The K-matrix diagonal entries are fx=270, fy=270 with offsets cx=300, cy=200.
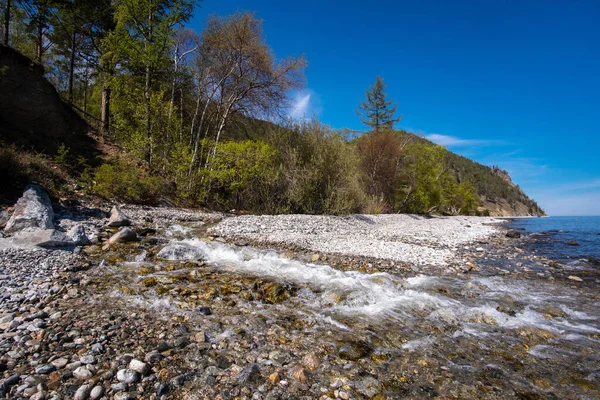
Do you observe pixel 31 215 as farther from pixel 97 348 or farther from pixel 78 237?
pixel 97 348

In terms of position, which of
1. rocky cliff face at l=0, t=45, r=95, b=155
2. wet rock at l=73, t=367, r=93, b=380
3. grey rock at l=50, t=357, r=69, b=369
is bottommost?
wet rock at l=73, t=367, r=93, b=380

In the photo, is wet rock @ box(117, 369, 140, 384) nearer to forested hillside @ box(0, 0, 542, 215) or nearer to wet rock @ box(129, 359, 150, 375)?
wet rock @ box(129, 359, 150, 375)

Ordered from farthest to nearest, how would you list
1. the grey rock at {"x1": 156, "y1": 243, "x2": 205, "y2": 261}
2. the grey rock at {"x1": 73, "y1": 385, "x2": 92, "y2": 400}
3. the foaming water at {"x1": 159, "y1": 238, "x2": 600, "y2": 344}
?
the grey rock at {"x1": 156, "y1": 243, "x2": 205, "y2": 261}, the foaming water at {"x1": 159, "y1": 238, "x2": 600, "y2": 344}, the grey rock at {"x1": 73, "y1": 385, "x2": 92, "y2": 400}

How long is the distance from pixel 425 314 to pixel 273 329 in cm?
242

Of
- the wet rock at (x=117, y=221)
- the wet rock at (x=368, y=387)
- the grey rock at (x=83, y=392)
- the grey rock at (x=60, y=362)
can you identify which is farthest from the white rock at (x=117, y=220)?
the wet rock at (x=368, y=387)

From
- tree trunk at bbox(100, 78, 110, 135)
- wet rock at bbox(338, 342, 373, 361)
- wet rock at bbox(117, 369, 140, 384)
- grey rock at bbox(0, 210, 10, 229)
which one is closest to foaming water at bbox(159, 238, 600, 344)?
wet rock at bbox(338, 342, 373, 361)

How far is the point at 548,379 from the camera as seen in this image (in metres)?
2.79

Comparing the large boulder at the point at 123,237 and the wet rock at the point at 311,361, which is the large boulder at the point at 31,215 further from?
the wet rock at the point at 311,361

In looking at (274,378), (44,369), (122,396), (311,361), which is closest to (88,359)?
(44,369)

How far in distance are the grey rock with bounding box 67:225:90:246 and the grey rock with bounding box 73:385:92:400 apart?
4934 millimetres

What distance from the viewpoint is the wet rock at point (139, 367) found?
7.74 ft

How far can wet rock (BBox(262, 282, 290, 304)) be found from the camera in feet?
14.1

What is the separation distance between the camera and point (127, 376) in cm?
227

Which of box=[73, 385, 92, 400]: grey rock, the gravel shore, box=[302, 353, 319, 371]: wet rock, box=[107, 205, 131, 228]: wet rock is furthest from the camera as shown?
the gravel shore
